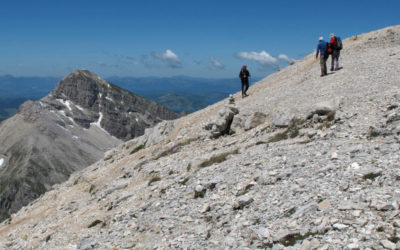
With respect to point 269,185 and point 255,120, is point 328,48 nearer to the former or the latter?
point 255,120

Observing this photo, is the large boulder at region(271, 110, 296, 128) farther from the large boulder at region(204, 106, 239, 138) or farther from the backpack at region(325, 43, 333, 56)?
the backpack at region(325, 43, 333, 56)

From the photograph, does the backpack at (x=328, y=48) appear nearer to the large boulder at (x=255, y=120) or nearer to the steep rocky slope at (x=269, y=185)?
the steep rocky slope at (x=269, y=185)

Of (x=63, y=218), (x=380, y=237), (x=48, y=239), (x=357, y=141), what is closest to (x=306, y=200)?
(x=380, y=237)

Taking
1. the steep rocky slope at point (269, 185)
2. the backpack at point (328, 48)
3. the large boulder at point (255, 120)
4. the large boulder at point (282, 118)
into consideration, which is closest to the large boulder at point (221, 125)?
the steep rocky slope at point (269, 185)

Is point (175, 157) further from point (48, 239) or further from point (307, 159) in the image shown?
point (307, 159)

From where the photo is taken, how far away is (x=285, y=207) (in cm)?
1288

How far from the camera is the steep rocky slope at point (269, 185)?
1108 centimetres

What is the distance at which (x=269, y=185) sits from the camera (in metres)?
15.2

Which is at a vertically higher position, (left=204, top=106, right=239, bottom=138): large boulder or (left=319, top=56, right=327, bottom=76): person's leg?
(left=319, top=56, right=327, bottom=76): person's leg

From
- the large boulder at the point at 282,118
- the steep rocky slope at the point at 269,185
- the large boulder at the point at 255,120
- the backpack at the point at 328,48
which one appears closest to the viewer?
the steep rocky slope at the point at 269,185

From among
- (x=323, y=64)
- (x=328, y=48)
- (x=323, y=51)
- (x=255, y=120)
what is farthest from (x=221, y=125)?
(x=328, y=48)

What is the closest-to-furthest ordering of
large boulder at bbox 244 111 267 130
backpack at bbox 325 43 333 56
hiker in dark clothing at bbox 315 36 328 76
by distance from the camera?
large boulder at bbox 244 111 267 130
hiker in dark clothing at bbox 315 36 328 76
backpack at bbox 325 43 333 56

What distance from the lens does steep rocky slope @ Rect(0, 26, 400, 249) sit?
11.1 metres

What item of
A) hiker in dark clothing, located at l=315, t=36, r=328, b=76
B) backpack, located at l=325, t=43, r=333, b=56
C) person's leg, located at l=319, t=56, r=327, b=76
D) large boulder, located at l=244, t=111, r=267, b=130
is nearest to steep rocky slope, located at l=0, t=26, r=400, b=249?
large boulder, located at l=244, t=111, r=267, b=130
